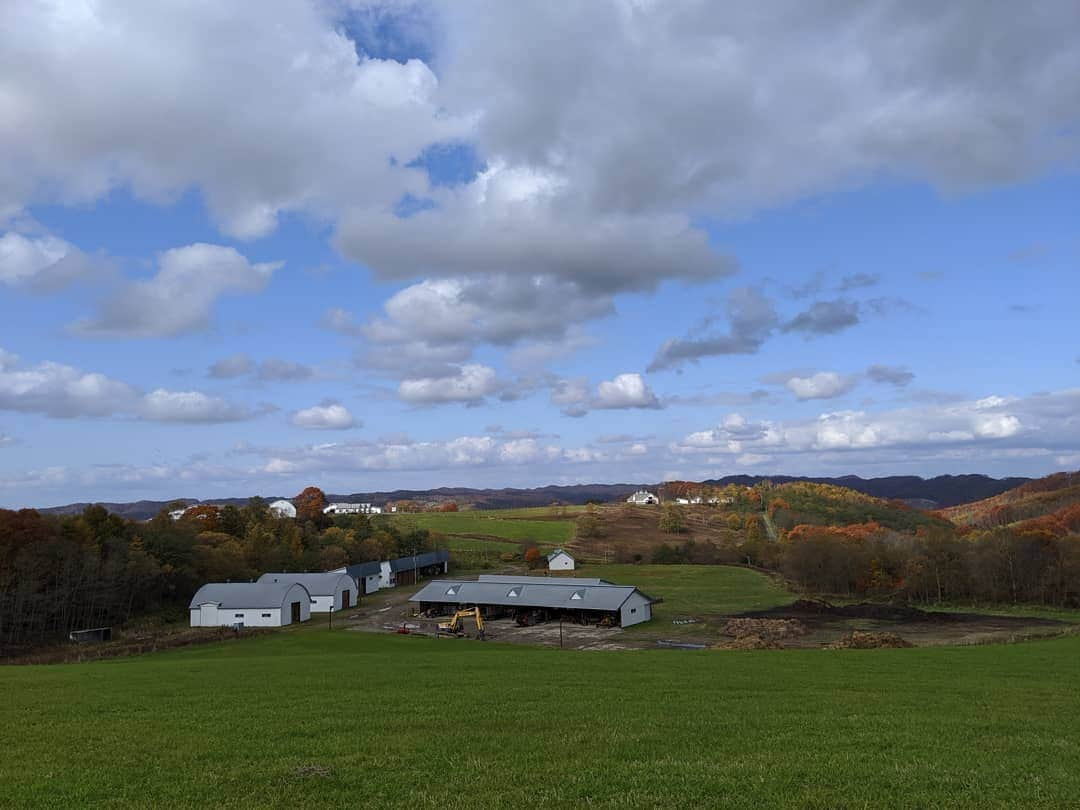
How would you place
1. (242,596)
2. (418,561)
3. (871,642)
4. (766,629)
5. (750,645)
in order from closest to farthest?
(750,645) < (871,642) < (766,629) < (242,596) < (418,561)

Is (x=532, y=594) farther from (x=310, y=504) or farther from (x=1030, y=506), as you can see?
(x=1030, y=506)

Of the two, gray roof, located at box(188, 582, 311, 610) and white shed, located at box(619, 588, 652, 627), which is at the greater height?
gray roof, located at box(188, 582, 311, 610)

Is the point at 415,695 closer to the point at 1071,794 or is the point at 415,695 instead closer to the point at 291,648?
the point at 1071,794

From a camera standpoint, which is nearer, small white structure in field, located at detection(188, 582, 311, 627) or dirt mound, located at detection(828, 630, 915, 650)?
dirt mound, located at detection(828, 630, 915, 650)

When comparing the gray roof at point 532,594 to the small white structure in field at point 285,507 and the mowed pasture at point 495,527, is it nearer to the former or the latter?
the mowed pasture at point 495,527

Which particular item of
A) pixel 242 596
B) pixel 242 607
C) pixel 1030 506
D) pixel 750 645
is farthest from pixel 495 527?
pixel 1030 506

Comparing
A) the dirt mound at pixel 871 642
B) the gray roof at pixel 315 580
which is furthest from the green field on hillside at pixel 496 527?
the dirt mound at pixel 871 642

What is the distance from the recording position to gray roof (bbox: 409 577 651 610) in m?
61.7

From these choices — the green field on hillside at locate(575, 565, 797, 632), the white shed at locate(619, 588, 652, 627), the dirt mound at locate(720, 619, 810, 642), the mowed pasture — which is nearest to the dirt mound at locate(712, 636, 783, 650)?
the dirt mound at locate(720, 619, 810, 642)

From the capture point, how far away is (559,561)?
10612cm

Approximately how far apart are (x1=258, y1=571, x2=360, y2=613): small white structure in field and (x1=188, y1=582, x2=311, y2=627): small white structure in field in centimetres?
592

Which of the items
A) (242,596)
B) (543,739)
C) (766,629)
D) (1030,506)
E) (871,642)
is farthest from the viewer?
(1030,506)

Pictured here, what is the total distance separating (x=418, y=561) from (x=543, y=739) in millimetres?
91919

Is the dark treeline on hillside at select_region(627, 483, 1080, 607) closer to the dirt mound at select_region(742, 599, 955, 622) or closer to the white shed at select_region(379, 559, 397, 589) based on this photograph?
the dirt mound at select_region(742, 599, 955, 622)
